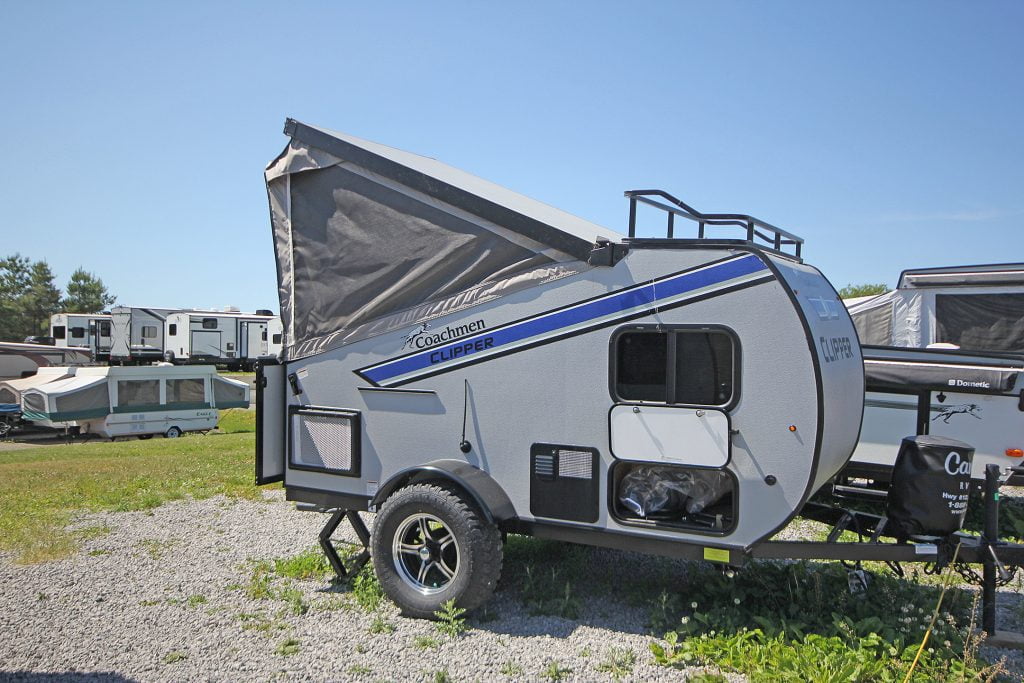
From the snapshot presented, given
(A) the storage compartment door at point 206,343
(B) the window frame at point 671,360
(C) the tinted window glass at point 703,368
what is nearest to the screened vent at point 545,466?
(B) the window frame at point 671,360

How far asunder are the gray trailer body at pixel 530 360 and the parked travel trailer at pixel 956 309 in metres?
6.87

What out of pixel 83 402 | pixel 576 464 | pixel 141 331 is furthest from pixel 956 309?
pixel 141 331

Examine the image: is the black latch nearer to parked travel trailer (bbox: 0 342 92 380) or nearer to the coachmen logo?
the coachmen logo

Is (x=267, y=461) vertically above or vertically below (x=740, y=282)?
below

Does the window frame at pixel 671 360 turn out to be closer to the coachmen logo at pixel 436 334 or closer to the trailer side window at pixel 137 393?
the coachmen logo at pixel 436 334

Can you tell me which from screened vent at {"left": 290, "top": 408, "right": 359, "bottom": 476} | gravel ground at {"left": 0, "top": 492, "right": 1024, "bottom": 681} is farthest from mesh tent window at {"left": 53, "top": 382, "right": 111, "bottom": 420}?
screened vent at {"left": 290, "top": 408, "right": 359, "bottom": 476}

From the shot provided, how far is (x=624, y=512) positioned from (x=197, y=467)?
9.00 meters

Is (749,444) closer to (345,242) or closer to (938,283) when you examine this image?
(345,242)

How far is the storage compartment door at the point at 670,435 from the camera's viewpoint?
4.59m

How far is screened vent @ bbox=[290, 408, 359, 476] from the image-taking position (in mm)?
5766

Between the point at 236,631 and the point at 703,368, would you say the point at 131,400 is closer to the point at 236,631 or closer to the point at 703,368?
the point at 236,631

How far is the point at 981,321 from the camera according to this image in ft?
35.9

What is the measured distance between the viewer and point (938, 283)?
1126 centimetres

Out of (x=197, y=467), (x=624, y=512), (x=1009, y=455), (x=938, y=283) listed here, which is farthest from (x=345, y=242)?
(x=938, y=283)
